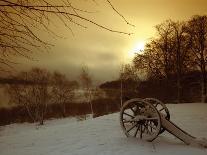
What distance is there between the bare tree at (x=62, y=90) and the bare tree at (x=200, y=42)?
30.8 metres

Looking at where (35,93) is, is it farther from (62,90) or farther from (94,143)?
(94,143)

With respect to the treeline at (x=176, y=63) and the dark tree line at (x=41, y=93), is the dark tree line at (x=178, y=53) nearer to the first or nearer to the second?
the treeline at (x=176, y=63)

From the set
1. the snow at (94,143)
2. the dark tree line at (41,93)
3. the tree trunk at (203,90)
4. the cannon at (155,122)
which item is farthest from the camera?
the dark tree line at (41,93)

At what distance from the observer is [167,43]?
38.1m

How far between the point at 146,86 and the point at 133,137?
25638mm

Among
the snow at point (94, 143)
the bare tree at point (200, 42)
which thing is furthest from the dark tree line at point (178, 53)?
the snow at point (94, 143)

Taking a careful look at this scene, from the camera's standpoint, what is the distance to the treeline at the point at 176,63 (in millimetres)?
35231

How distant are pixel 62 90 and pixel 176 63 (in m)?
30.7

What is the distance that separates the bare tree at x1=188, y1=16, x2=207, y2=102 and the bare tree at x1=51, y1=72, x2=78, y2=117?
3076cm

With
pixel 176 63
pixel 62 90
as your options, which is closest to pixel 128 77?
pixel 176 63

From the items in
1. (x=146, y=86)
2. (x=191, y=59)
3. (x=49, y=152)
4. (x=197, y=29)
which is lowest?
(x=49, y=152)

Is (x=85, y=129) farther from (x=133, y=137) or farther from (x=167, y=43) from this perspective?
(x=167, y=43)

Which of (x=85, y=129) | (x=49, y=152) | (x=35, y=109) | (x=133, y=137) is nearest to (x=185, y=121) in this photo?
(x=85, y=129)

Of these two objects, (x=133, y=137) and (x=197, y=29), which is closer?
(x=133, y=137)
